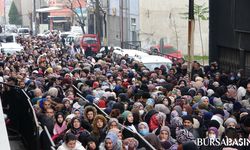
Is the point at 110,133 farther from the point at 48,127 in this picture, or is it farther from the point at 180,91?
the point at 180,91

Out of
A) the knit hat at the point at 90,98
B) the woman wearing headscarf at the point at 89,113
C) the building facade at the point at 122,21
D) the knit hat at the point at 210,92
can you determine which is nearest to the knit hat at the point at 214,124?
the woman wearing headscarf at the point at 89,113

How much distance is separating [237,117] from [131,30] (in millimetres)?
45598

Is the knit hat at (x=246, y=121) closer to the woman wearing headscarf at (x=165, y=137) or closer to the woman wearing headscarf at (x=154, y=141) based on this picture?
the woman wearing headscarf at (x=165, y=137)

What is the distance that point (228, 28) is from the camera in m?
30.1

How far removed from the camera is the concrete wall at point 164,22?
56688 mm

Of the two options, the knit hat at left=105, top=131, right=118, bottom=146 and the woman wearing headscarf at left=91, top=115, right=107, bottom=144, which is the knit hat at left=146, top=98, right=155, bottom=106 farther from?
the knit hat at left=105, top=131, right=118, bottom=146

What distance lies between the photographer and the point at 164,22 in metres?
57.8

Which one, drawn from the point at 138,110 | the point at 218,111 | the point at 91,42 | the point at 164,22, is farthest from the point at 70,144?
the point at 164,22

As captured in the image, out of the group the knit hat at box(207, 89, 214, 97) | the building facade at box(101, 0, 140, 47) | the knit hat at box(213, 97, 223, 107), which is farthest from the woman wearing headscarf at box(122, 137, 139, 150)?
the building facade at box(101, 0, 140, 47)

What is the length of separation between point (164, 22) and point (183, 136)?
150 ft

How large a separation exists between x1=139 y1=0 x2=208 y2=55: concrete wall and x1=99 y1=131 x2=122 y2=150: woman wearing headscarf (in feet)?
148

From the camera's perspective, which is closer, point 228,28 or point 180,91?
point 180,91

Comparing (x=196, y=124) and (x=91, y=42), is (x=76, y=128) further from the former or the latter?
(x=91, y=42)

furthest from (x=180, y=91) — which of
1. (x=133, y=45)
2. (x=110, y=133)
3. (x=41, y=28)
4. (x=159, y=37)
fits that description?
(x=41, y=28)
